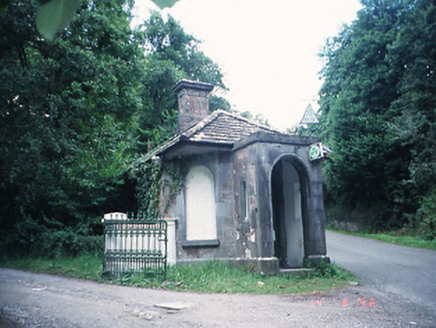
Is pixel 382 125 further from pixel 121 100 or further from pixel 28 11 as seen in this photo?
pixel 28 11

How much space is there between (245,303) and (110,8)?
12289 millimetres

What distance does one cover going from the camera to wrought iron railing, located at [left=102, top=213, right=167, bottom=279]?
9.83 meters

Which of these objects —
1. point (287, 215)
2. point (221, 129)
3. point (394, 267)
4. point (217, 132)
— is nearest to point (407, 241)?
point (394, 267)

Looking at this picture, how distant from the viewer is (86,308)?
6789 millimetres

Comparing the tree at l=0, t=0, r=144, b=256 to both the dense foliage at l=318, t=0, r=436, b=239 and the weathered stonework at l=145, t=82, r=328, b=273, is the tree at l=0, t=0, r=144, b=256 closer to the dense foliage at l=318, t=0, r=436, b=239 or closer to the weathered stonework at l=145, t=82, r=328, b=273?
the weathered stonework at l=145, t=82, r=328, b=273

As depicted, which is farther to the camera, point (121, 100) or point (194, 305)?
point (121, 100)

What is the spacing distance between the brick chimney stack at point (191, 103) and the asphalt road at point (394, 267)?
6.93m

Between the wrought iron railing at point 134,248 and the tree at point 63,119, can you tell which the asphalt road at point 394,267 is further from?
the tree at point 63,119

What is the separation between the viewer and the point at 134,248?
1020 cm

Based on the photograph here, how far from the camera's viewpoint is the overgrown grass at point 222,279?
29.5 feet

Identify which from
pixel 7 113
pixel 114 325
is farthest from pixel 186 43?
pixel 114 325

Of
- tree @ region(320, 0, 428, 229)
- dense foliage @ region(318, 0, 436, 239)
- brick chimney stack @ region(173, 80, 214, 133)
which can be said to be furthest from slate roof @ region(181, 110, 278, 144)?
tree @ region(320, 0, 428, 229)

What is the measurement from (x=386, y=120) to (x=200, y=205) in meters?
15.2

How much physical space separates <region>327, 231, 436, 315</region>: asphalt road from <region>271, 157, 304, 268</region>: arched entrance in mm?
1567
